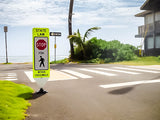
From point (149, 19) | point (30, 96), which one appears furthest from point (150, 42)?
point (30, 96)

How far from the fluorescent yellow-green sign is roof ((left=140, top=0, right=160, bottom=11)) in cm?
2224

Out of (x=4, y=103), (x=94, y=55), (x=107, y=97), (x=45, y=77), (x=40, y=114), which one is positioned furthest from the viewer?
(x=94, y=55)

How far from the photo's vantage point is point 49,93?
589 centimetres

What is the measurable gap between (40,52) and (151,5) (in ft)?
75.5

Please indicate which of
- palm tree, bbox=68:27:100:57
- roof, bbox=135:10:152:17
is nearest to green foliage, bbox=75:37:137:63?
palm tree, bbox=68:27:100:57

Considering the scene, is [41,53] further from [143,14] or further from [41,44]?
[143,14]

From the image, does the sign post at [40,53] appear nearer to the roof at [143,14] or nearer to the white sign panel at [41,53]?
the white sign panel at [41,53]

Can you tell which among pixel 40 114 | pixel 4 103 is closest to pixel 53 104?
pixel 40 114

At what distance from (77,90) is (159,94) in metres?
2.53

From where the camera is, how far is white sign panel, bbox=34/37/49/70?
222 inches

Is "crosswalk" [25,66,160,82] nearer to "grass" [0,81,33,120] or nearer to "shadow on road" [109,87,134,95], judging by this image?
"shadow on road" [109,87,134,95]

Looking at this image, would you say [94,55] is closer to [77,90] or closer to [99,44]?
[99,44]

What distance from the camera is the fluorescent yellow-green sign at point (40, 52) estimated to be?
221 inches

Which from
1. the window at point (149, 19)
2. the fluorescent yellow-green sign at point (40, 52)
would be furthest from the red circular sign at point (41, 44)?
the window at point (149, 19)
